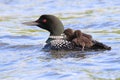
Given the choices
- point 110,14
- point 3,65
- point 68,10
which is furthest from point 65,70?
point 68,10

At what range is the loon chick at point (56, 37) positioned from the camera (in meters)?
13.8

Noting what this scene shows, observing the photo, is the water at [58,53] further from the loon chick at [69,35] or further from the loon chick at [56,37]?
the loon chick at [69,35]

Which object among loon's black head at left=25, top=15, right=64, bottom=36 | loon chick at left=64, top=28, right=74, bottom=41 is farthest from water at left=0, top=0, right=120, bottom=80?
loon's black head at left=25, top=15, right=64, bottom=36

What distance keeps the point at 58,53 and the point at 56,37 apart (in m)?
0.83

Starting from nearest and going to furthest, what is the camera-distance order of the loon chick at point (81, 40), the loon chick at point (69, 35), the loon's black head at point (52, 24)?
the loon chick at point (81, 40), the loon chick at point (69, 35), the loon's black head at point (52, 24)

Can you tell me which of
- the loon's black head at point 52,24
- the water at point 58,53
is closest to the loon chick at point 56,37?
the loon's black head at point 52,24

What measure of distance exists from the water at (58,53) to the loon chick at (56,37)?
0.16 m

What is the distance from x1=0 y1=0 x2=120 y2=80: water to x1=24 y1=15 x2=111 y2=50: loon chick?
16cm

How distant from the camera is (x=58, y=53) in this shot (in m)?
14.0

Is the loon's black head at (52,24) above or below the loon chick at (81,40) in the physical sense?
above

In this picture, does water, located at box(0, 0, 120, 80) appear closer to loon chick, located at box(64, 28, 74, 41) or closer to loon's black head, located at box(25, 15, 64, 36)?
loon chick, located at box(64, 28, 74, 41)

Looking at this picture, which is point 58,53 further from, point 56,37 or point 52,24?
point 52,24

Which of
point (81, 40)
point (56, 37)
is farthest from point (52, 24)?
point (81, 40)

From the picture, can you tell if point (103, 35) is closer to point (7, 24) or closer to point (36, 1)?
point (7, 24)
